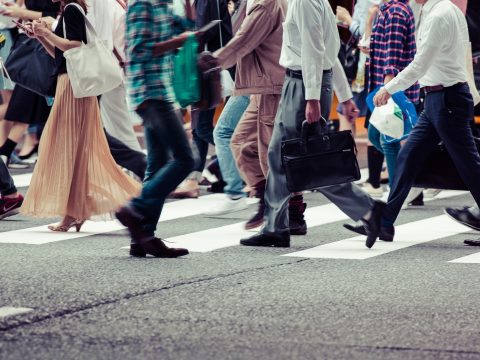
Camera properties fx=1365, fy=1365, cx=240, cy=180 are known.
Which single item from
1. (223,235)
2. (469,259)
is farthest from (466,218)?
(223,235)

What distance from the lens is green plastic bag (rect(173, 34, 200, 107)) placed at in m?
8.01

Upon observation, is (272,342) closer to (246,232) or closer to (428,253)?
(428,253)

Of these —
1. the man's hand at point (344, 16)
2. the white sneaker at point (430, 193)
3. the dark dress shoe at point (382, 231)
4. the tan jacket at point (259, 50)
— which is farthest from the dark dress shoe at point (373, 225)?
the man's hand at point (344, 16)

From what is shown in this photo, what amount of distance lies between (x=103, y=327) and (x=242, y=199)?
5117 millimetres

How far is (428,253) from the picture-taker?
343 inches

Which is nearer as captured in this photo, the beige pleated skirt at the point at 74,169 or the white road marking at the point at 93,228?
the white road marking at the point at 93,228

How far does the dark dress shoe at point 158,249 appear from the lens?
8.25m

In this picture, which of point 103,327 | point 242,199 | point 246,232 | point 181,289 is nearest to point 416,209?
point 242,199

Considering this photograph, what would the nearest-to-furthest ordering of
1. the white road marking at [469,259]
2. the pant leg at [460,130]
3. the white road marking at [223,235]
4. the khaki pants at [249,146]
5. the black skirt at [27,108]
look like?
the white road marking at [469,259], the pant leg at [460,130], the white road marking at [223,235], the khaki pants at [249,146], the black skirt at [27,108]

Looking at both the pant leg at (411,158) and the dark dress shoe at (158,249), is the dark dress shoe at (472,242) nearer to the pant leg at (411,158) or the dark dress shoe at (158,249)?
the pant leg at (411,158)

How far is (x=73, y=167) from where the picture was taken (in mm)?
9625

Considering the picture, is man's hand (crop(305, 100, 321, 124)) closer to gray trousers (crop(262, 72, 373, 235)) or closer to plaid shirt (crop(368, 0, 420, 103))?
gray trousers (crop(262, 72, 373, 235))

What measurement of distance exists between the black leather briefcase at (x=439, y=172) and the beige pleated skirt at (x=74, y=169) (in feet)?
6.82

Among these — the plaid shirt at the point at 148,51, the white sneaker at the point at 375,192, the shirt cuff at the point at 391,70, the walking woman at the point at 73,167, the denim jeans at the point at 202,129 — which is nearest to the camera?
the plaid shirt at the point at 148,51
